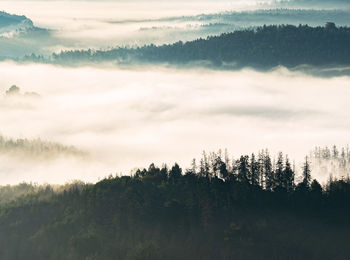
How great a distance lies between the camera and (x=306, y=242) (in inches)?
7628

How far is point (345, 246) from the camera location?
625ft

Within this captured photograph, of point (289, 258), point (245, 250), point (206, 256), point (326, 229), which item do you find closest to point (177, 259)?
point (206, 256)

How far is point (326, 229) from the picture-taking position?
199 metres

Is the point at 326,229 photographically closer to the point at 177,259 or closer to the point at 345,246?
the point at 345,246

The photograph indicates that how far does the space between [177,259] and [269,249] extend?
3072 centimetres

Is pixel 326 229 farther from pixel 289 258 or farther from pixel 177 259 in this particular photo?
pixel 177 259

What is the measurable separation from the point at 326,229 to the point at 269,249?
20.9 meters

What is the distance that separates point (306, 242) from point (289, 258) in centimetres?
876

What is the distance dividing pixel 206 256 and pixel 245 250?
1307 cm

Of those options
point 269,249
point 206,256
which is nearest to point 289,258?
point 269,249

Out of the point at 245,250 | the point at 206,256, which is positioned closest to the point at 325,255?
the point at 245,250

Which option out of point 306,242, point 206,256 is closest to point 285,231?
point 306,242

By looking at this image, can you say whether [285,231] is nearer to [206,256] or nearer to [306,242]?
[306,242]

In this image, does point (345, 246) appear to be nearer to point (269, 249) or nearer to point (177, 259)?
point (269, 249)
